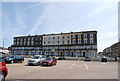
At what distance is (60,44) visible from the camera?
74938 millimetres

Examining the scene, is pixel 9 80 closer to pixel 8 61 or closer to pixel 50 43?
pixel 8 61

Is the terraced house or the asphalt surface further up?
the terraced house

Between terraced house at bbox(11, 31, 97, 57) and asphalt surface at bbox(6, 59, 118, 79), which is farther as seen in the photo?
terraced house at bbox(11, 31, 97, 57)

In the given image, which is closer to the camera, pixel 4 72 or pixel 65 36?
pixel 4 72

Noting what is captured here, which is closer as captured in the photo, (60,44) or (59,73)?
(59,73)

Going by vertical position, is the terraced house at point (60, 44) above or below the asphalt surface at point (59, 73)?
above

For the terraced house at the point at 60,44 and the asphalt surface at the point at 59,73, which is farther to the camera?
the terraced house at the point at 60,44

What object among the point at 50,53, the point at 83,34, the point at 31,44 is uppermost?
the point at 83,34

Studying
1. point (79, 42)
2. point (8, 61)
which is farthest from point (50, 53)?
point (8, 61)

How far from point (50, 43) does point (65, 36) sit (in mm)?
10570

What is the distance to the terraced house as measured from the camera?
66938mm

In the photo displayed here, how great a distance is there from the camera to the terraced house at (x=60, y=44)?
220ft

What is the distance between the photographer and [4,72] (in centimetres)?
739

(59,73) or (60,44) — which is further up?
(60,44)
